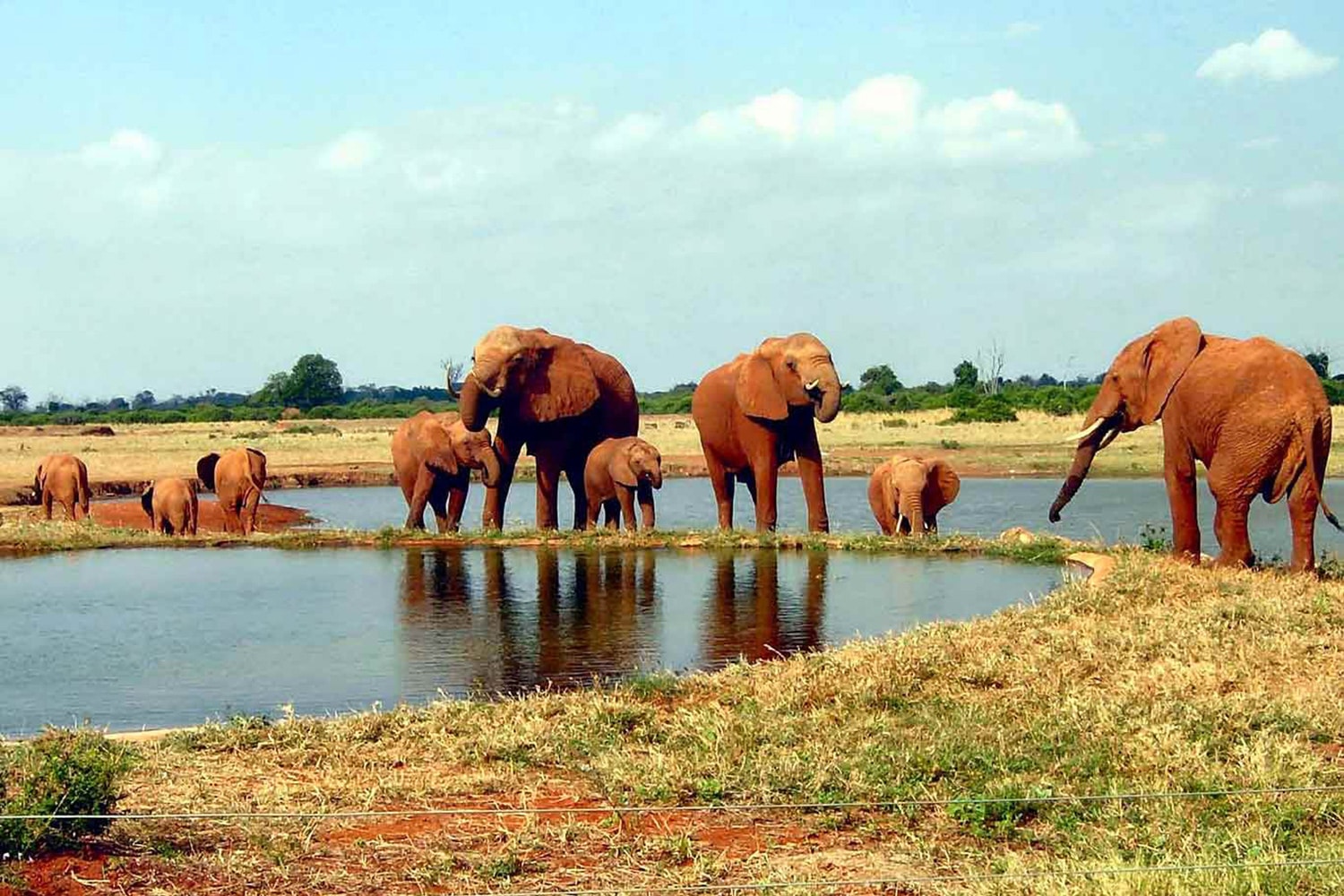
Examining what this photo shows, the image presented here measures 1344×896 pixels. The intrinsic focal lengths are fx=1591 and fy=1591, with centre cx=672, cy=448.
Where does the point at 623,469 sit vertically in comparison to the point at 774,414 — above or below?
below

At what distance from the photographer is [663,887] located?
20.3 ft

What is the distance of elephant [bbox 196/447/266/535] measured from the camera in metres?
25.1

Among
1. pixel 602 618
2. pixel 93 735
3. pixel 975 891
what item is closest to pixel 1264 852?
pixel 975 891

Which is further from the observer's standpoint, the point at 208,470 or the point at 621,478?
the point at 208,470

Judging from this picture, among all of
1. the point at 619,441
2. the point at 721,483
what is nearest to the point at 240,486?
the point at 619,441

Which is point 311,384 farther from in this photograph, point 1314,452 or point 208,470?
point 1314,452

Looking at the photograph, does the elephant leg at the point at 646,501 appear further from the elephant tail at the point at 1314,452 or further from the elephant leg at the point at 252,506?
the elephant tail at the point at 1314,452

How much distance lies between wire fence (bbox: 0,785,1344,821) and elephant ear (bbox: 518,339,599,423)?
14.6m

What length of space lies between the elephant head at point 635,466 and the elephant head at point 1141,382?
6.40 meters

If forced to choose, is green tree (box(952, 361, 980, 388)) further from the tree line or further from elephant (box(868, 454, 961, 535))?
elephant (box(868, 454, 961, 535))

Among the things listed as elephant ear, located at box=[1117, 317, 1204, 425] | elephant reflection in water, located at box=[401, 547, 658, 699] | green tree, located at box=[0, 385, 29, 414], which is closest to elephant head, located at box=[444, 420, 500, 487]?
elephant reflection in water, located at box=[401, 547, 658, 699]

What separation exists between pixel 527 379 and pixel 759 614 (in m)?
8.62

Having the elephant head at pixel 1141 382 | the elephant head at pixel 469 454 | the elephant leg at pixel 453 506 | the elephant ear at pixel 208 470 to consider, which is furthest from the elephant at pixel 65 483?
the elephant head at pixel 1141 382

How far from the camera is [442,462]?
23156 mm
